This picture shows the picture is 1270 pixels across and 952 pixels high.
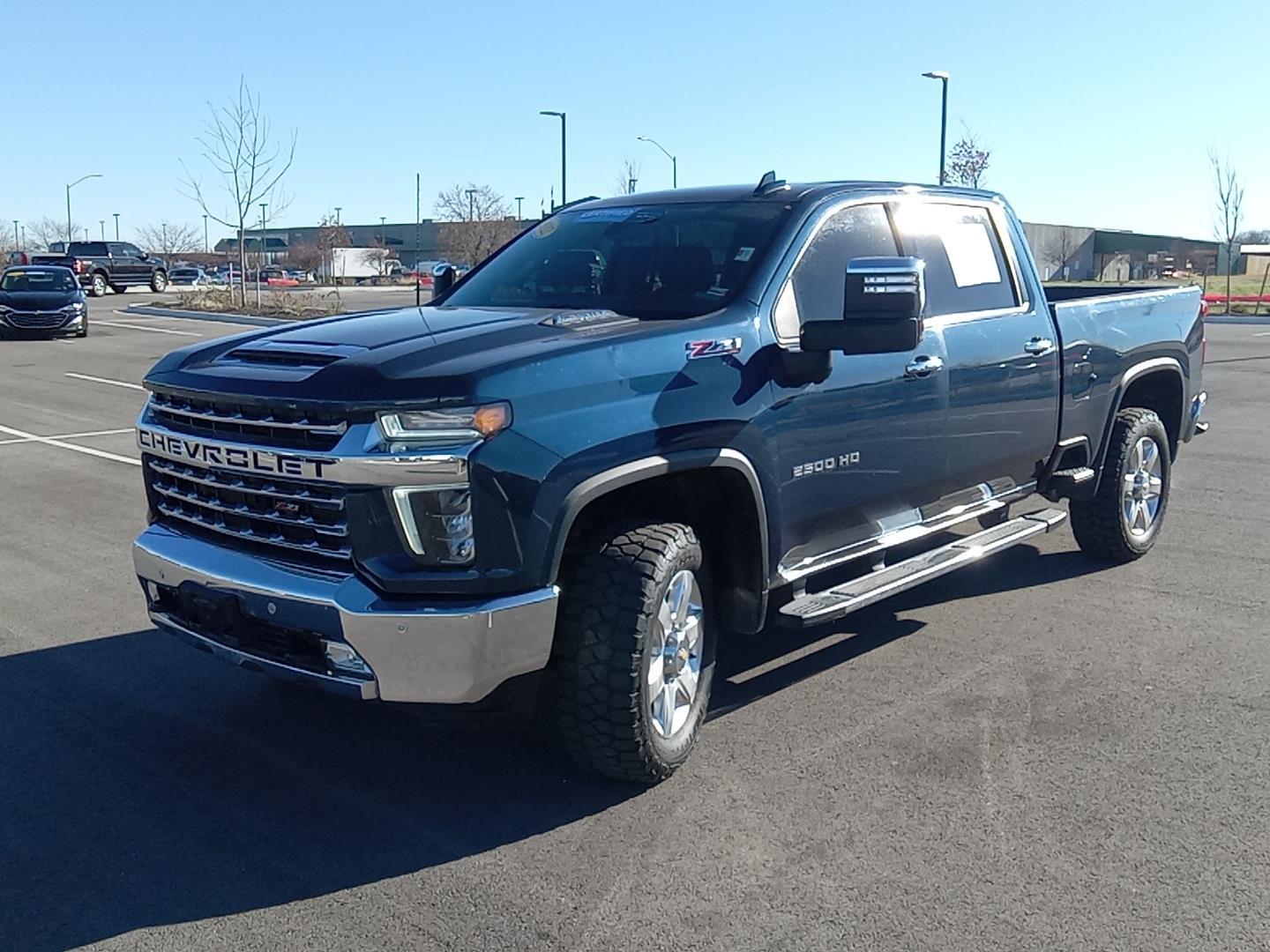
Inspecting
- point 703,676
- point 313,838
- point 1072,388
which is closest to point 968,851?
point 703,676

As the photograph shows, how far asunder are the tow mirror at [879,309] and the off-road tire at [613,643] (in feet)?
3.25

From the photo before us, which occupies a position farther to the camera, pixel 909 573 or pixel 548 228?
pixel 548 228

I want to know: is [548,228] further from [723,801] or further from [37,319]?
[37,319]

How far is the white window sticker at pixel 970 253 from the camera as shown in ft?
19.1

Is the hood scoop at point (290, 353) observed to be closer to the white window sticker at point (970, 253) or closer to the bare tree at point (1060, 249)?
the white window sticker at point (970, 253)

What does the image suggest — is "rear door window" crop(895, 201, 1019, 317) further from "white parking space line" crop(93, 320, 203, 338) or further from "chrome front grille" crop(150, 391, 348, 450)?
"white parking space line" crop(93, 320, 203, 338)

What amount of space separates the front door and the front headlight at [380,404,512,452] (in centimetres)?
123

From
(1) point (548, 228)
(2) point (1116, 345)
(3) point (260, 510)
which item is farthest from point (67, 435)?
(2) point (1116, 345)

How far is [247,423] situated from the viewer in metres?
3.92

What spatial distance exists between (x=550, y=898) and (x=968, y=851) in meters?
1.28

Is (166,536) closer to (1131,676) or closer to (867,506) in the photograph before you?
(867,506)

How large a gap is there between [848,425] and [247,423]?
227 cm

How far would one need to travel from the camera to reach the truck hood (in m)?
3.64

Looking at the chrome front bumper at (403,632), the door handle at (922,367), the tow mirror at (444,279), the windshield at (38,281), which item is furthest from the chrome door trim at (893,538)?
the windshield at (38,281)
